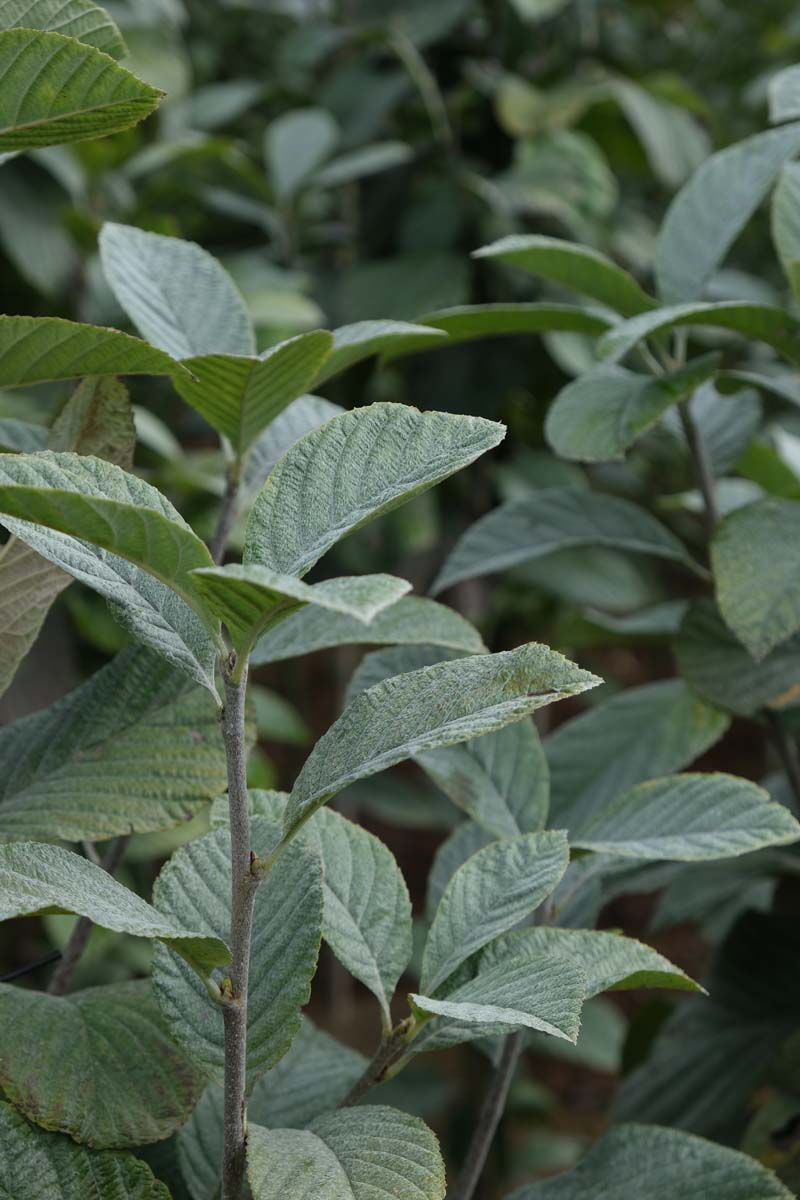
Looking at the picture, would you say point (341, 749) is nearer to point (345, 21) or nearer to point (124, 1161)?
point (124, 1161)

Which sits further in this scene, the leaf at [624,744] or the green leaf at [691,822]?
the leaf at [624,744]

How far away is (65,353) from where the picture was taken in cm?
45

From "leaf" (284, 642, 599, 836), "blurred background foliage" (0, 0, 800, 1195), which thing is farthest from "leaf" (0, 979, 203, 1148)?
"blurred background foliage" (0, 0, 800, 1195)

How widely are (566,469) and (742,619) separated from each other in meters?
0.97

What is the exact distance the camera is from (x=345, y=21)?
173 cm

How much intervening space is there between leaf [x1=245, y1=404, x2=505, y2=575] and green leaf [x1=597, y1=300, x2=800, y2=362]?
205 mm

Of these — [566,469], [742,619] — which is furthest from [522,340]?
[742,619]

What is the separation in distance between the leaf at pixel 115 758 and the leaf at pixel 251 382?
101 mm

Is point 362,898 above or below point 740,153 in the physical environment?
below

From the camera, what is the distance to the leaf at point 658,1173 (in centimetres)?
47

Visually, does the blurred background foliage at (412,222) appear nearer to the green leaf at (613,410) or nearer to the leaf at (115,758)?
the green leaf at (613,410)

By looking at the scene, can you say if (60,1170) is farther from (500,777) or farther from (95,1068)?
(500,777)

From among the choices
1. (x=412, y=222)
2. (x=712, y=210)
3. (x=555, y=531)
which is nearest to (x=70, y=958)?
(x=555, y=531)

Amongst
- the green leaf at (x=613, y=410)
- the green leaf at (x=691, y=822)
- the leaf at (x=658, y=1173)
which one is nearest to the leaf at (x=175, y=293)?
the green leaf at (x=613, y=410)
